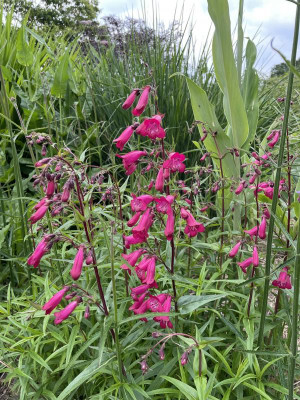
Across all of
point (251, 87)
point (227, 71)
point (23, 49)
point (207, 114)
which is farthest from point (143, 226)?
point (23, 49)

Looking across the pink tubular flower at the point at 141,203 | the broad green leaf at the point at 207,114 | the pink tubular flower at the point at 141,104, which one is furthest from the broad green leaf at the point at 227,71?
the pink tubular flower at the point at 141,203

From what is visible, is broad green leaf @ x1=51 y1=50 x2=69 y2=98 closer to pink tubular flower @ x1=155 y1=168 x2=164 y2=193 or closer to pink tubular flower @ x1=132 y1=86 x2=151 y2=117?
pink tubular flower @ x1=132 y1=86 x2=151 y2=117

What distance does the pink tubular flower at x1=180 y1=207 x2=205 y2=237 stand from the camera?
1.36 meters

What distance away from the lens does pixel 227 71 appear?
2.50m

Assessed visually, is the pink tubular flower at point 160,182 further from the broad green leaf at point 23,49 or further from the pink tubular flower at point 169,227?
the broad green leaf at point 23,49

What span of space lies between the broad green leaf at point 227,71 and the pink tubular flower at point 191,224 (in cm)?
133

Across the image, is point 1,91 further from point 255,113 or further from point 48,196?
point 255,113

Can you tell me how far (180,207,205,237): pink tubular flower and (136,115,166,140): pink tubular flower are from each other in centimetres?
27

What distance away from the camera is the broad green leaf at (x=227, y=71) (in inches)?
91.0

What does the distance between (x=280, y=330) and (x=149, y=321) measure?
69 centimetres

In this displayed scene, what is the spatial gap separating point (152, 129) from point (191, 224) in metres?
0.35

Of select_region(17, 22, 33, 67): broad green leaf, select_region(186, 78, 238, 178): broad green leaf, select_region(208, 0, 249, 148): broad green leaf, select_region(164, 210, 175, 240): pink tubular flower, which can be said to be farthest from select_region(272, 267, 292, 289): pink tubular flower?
select_region(17, 22, 33, 67): broad green leaf

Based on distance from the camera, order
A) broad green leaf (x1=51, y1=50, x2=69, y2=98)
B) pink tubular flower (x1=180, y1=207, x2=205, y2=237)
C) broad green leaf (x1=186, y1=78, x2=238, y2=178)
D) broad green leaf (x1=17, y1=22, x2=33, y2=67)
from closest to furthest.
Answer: pink tubular flower (x1=180, y1=207, x2=205, y2=237)
broad green leaf (x1=186, y1=78, x2=238, y2=178)
broad green leaf (x1=17, y1=22, x2=33, y2=67)
broad green leaf (x1=51, y1=50, x2=69, y2=98)

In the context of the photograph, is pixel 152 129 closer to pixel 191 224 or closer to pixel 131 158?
pixel 131 158
